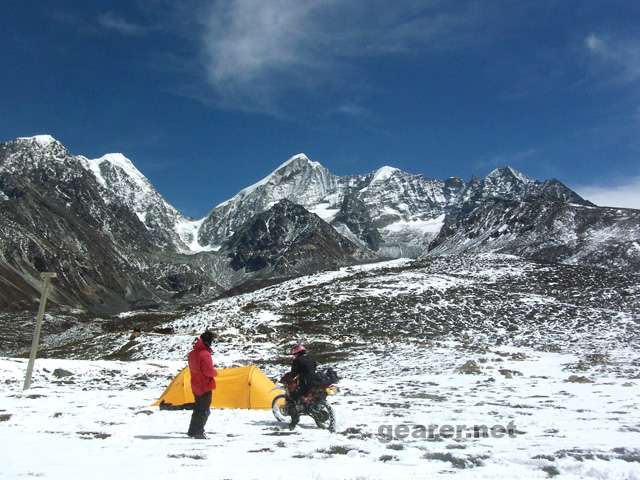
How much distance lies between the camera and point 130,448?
34.8ft

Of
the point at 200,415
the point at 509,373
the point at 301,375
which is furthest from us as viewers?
the point at 509,373

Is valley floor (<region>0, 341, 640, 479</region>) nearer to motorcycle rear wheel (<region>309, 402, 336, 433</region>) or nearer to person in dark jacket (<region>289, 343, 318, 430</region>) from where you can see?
motorcycle rear wheel (<region>309, 402, 336, 433</region>)

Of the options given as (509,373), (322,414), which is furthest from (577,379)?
(322,414)

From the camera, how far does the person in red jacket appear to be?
1221 centimetres

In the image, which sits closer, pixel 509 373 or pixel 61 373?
pixel 509 373

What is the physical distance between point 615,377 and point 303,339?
29262 millimetres

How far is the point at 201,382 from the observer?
1237 centimetres

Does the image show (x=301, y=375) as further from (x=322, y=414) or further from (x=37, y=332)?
(x=37, y=332)

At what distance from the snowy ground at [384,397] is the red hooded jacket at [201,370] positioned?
3.63 ft

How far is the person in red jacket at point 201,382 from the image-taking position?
40.1 ft

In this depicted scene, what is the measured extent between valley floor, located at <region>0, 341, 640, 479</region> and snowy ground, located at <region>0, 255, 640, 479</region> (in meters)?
0.06

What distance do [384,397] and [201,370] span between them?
32.2ft

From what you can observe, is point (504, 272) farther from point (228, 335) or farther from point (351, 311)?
point (228, 335)

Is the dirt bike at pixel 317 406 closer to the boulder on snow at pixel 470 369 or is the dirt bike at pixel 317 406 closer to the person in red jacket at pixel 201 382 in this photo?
the person in red jacket at pixel 201 382
